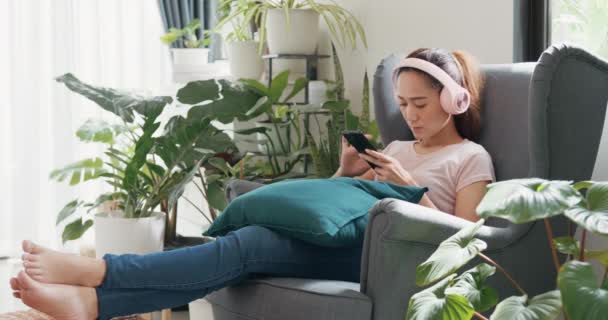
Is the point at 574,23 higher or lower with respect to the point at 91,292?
higher

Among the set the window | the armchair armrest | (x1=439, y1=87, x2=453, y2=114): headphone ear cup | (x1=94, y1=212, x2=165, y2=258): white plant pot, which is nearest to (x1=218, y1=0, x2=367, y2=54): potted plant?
(x1=94, y1=212, x2=165, y2=258): white plant pot

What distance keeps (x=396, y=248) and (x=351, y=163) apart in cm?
71

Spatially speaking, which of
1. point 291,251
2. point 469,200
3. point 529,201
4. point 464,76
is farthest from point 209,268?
point 529,201

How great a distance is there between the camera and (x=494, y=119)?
254 centimetres

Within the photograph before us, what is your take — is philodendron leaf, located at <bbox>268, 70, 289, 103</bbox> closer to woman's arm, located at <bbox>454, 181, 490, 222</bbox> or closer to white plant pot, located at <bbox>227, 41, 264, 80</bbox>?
white plant pot, located at <bbox>227, 41, 264, 80</bbox>

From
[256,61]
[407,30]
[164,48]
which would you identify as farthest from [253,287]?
[164,48]

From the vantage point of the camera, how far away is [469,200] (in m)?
2.41

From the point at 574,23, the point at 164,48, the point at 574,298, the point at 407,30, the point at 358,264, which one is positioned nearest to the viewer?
the point at 574,298

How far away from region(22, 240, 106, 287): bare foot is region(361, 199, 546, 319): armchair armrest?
66cm

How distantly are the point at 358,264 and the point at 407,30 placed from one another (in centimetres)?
140

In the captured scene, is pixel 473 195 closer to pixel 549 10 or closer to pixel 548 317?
pixel 549 10

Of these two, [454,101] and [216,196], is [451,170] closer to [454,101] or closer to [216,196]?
[454,101]

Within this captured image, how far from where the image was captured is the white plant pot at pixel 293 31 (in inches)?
154

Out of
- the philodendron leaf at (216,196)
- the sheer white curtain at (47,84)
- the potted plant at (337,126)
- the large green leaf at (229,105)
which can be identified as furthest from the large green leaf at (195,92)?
the sheer white curtain at (47,84)
